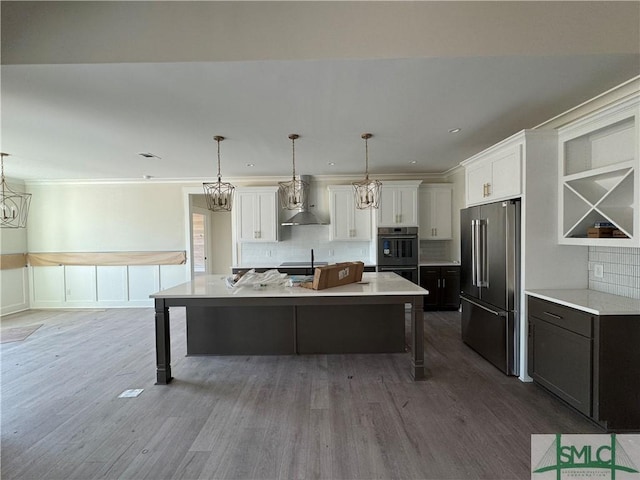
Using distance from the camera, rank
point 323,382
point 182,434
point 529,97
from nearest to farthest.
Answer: point 182,434 → point 529,97 → point 323,382

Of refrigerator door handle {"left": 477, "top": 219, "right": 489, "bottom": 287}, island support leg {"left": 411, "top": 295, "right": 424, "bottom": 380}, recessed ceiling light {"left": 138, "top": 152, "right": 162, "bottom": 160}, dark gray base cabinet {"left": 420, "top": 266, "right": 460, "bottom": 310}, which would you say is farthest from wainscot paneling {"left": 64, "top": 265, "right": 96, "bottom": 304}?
refrigerator door handle {"left": 477, "top": 219, "right": 489, "bottom": 287}

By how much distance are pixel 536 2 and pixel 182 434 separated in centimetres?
375

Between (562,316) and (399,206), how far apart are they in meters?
3.18

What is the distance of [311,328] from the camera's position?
11.0 ft

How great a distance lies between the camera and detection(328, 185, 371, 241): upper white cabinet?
17.7ft

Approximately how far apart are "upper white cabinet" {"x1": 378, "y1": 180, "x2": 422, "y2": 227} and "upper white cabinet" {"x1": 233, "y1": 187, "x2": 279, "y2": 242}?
197 centimetres

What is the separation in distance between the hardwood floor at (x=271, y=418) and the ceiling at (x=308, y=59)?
252cm

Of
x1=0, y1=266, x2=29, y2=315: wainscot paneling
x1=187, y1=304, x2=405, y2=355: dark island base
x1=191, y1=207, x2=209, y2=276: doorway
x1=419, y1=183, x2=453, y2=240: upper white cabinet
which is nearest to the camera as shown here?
x1=187, y1=304, x2=405, y2=355: dark island base

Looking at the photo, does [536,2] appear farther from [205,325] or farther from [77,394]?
[77,394]

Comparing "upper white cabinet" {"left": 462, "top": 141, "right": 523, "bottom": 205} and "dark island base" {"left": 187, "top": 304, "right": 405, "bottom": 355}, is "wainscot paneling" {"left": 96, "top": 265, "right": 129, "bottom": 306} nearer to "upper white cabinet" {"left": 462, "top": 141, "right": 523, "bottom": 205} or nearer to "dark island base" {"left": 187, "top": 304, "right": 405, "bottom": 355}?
"dark island base" {"left": 187, "top": 304, "right": 405, "bottom": 355}

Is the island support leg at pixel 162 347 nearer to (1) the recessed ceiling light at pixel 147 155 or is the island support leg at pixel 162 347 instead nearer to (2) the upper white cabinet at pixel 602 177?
(1) the recessed ceiling light at pixel 147 155

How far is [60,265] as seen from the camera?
5.66 m

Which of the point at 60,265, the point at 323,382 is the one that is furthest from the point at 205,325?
the point at 60,265

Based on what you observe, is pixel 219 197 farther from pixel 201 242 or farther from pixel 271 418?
pixel 201 242
